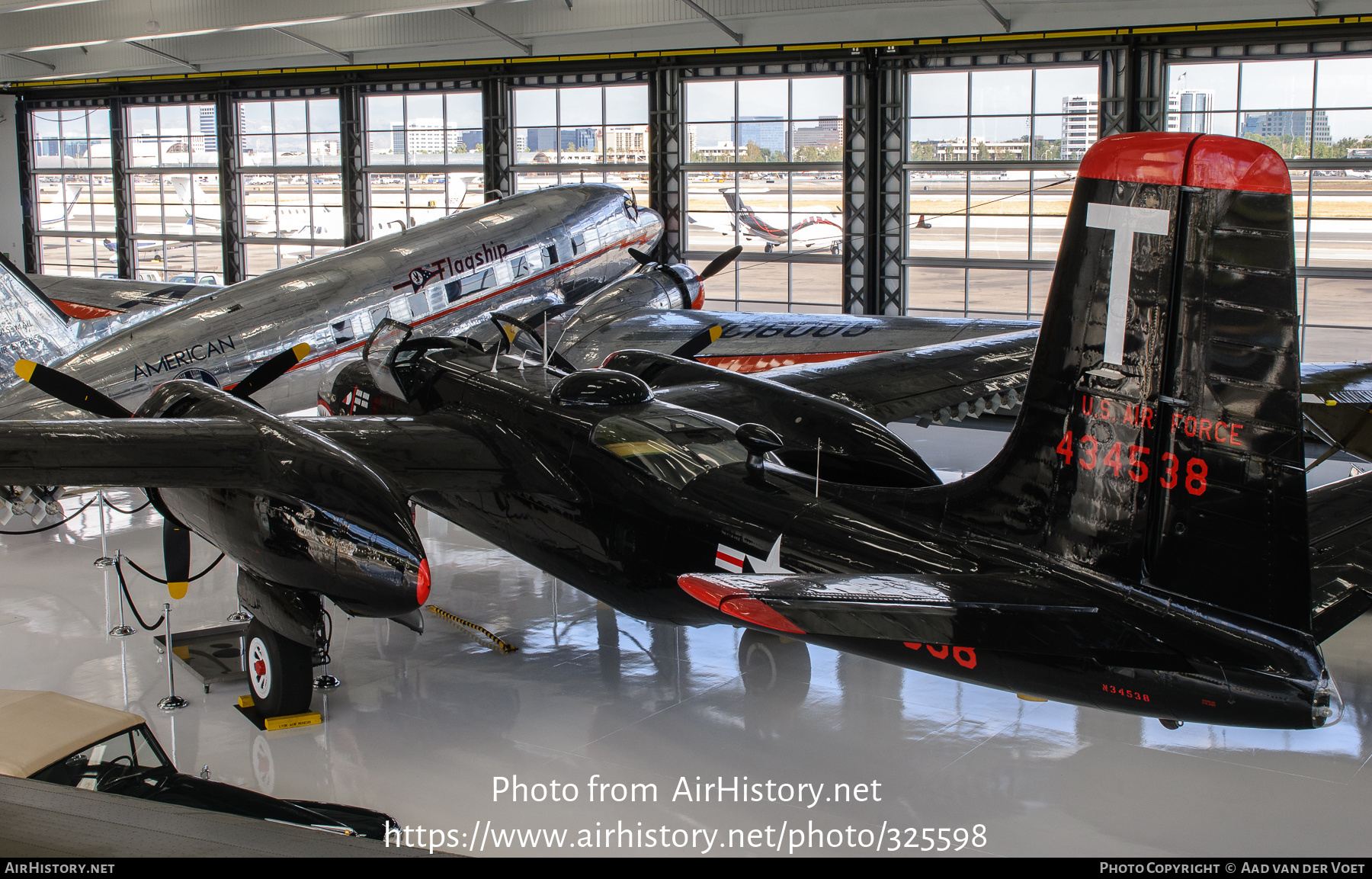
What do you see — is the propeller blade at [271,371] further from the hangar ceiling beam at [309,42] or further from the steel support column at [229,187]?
the steel support column at [229,187]

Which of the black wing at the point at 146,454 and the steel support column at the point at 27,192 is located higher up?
the steel support column at the point at 27,192

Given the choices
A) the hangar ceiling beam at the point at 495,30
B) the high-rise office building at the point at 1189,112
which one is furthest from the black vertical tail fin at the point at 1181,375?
the hangar ceiling beam at the point at 495,30

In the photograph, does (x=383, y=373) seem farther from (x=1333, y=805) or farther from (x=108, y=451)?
(x=1333, y=805)

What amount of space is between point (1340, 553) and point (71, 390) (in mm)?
11423

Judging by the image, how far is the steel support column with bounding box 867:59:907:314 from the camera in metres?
26.9

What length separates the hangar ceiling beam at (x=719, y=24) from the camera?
25.9 m

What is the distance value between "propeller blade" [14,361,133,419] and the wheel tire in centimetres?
324

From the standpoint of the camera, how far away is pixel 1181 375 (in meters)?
6.30

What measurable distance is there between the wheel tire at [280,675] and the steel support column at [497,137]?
24.2m

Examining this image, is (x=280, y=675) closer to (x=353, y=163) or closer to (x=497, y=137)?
(x=497, y=137)

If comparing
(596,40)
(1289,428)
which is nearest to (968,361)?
(1289,428)

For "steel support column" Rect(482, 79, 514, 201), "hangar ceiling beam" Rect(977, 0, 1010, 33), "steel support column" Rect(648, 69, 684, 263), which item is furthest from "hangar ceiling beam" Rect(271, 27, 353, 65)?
"hangar ceiling beam" Rect(977, 0, 1010, 33)

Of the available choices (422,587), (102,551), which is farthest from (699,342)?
(102,551)

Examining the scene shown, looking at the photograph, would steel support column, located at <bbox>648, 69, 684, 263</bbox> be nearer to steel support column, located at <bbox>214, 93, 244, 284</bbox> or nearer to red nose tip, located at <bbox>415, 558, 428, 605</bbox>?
steel support column, located at <bbox>214, 93, 244, 284</bbox>
